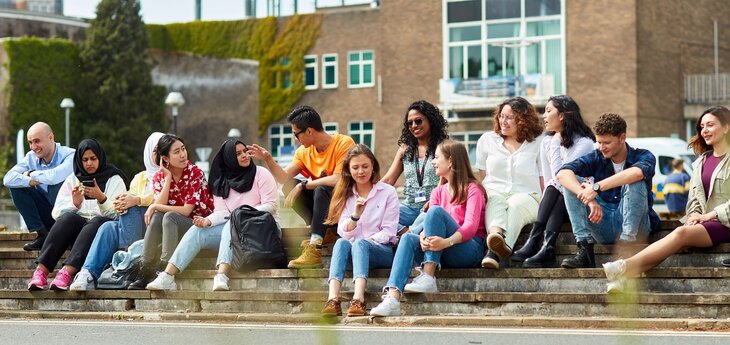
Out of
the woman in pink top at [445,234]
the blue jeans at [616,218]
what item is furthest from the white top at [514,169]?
the blue jeans at [616,218]

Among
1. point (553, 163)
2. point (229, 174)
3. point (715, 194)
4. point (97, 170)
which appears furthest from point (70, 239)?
point (715, 194)

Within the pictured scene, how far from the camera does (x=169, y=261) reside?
1182 cm

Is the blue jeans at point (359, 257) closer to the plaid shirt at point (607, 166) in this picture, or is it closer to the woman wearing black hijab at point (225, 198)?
the woman wearing black hijab at point (225, 198)

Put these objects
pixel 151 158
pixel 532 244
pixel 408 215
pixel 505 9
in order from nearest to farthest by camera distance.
A: pixel 532 244 → pixel 408 215 → pixel 151 158 → pixel 505 9

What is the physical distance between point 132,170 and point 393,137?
10.6m

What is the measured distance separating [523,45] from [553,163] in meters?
38.2

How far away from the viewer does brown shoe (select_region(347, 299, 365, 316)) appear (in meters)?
10.1

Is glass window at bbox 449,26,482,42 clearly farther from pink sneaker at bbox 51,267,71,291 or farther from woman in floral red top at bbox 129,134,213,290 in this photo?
pink sneaker at bbox 51,267,71,291

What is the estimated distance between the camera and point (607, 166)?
10.7m

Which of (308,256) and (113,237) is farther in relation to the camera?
(113,237)

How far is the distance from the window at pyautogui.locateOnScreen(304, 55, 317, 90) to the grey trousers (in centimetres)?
4637

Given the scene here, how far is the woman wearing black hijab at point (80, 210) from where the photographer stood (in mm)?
12344

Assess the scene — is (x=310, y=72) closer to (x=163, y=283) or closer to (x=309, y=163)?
(x=309, y=163)

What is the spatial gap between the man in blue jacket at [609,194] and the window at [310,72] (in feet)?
157
